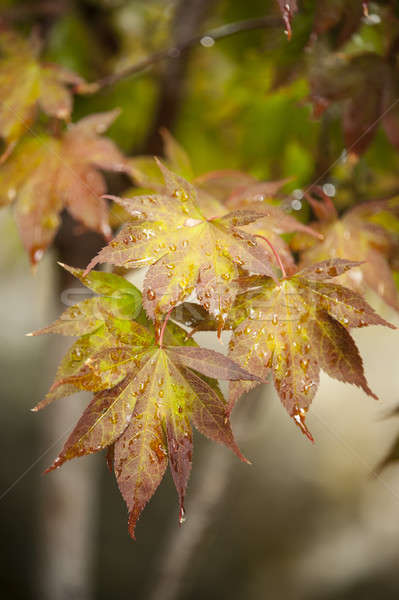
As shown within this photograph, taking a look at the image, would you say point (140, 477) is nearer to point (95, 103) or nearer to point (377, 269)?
point (377, 269)

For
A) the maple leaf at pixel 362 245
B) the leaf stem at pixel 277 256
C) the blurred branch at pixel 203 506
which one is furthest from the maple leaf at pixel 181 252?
the blurred branch at pixel 203 506

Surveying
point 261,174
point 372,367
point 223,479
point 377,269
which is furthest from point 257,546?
point 377,269

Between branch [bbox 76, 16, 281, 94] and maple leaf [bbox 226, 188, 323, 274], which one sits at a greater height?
branch [bbox 76, 16, 281, 94]

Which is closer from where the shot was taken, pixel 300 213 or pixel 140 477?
pixel 140 477

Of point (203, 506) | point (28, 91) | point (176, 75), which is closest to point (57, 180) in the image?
point (28, 91)

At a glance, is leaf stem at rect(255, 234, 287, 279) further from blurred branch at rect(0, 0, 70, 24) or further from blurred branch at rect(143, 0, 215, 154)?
blurred branch at rect(0, 0, 70, 24)

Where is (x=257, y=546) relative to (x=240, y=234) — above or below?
below

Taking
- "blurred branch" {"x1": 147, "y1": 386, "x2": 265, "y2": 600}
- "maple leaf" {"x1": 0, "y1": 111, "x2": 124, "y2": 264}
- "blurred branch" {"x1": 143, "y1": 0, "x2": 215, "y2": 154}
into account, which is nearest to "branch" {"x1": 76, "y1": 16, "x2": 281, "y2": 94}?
"maple leaf" {"x1": 0, "y1": 111, "x2": 124, "y2": 264}
